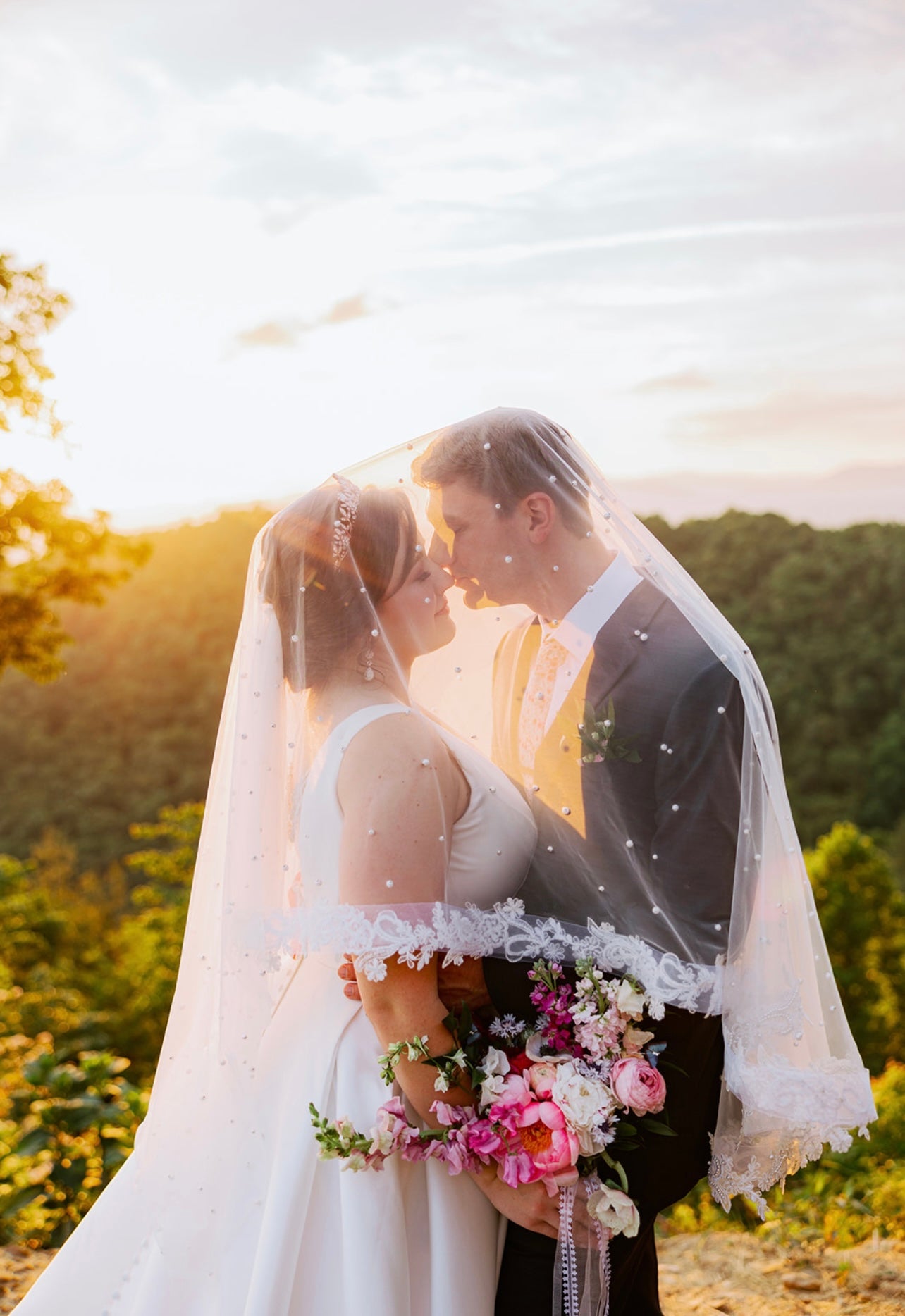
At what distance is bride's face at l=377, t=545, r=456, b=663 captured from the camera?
222 cm

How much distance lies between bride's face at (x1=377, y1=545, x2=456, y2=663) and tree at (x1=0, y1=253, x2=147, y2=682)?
4.72 m

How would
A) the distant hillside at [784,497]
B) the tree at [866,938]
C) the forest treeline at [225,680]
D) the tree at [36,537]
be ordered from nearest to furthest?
the tree at [36,537], the tree at [866,938], the forest treeline at [225,680], the distant hillside at [784,497]

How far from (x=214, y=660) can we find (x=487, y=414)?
21527mm

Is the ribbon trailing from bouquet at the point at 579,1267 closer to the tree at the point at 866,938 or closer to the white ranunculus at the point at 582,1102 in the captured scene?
the white ranunculus at the point at 582,1102

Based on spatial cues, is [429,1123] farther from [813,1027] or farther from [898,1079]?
[898,1079]

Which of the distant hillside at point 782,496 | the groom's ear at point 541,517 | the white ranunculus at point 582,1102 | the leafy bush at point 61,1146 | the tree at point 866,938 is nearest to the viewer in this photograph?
the white ranunculus at point 582,1102

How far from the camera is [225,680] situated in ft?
73.7

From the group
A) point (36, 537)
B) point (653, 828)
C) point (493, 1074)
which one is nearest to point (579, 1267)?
point (493, 1074)

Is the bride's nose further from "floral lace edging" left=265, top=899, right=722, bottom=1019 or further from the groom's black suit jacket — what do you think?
"floral lace edging" left=265, top=899, right=722, bottom=1019

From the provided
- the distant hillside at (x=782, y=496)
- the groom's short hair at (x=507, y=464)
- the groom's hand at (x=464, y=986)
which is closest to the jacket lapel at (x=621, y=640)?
the groom's short hair at (x=507, y=464)

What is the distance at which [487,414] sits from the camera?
88.4 inches

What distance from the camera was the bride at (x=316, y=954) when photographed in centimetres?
209

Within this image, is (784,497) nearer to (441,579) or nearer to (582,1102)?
(441,579)

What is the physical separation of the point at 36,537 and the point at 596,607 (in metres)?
5.41
